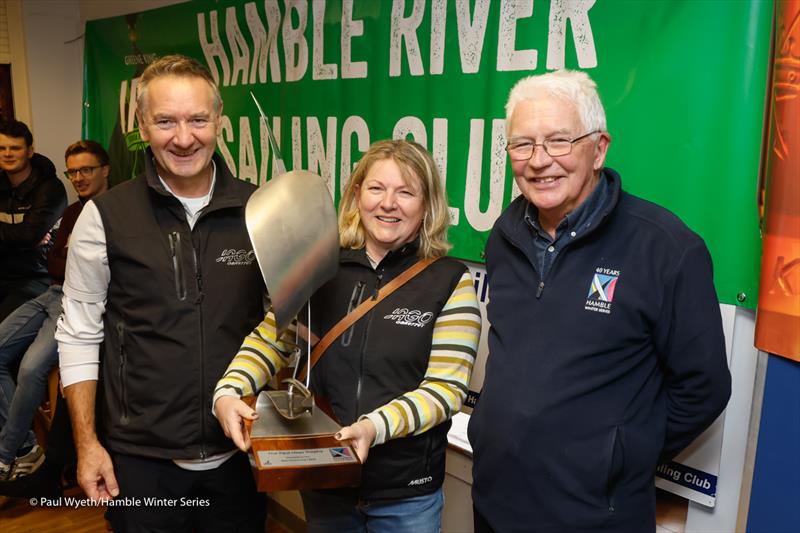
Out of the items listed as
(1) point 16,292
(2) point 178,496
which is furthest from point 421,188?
(1) point 16,292

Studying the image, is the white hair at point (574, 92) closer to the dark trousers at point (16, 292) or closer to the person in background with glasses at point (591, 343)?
the person in background with glasses at point (591, 343)

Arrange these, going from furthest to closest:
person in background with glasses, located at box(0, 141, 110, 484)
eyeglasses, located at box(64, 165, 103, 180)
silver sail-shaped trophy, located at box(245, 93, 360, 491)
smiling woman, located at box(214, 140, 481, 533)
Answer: eyeglasses, located at box(64, 165, 103, 180) < person in background with glasses, located at box(0, 141, 110, 484) < smiling woman, located at box(214, 140, 481, 533) < silver sail-shaped trophy, located at box(245, 93, 360, 491)

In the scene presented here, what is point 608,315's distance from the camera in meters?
1.25

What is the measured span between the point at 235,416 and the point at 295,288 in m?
0.29

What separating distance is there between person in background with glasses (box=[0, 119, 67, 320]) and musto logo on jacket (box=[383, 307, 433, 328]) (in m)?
2.59

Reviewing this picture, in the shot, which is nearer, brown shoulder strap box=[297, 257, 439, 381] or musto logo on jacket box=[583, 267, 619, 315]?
musto logo on jacket box=[583, 267, 619, 315]

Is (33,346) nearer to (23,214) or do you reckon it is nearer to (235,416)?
(23,214)

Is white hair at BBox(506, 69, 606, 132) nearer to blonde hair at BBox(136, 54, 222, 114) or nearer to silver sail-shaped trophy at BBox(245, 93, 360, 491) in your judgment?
silver sail-shaped trophy at BBox(245, 93, 360, 491)

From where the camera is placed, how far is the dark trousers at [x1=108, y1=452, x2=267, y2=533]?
5.14 ft

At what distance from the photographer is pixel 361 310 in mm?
1446

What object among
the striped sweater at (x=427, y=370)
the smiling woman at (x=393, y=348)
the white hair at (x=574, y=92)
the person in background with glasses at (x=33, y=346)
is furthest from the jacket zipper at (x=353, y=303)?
Answer: the person in background with glasses at (x=33, y=346)

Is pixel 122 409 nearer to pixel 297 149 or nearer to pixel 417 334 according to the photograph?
pixel 417 334

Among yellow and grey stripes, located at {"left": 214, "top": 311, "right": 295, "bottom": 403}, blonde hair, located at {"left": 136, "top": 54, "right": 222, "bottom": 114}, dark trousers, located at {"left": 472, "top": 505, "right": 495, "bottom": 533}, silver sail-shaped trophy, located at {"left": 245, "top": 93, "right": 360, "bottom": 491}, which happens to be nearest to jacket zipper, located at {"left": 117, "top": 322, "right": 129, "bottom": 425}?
yellow and grey stripes, located at {"left": 214, "top": 311, "right": 295, "bottom": 403}

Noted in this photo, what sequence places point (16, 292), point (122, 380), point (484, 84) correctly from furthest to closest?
1. point (16, 292)
2. point (484, 84)
3. point (122, 380)
